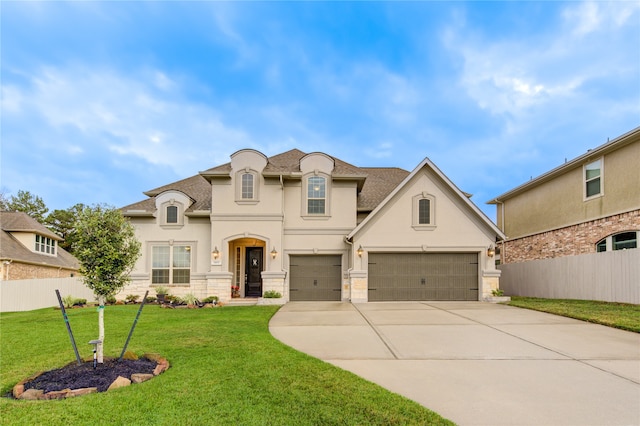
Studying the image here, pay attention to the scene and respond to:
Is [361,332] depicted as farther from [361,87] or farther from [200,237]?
[361,87]

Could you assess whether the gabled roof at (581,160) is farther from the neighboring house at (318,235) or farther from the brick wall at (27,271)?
the brick wall at (27,271)

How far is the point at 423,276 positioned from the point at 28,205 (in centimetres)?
3962

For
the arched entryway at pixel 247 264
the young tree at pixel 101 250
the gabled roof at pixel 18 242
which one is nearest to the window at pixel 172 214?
the arched entryway at pixel 247 264

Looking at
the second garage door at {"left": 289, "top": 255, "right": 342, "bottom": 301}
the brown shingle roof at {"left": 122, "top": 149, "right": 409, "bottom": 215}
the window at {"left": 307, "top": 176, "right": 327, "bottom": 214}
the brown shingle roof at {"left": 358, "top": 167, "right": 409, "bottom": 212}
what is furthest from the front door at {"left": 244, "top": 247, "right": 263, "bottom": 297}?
the brown shingle roof at {"left": 358, "top": 167, "right": 409, "bottom": 212}

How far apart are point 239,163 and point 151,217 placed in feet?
15.8

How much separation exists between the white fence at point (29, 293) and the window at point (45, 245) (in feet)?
15.2

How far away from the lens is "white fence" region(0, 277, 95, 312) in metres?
16.6

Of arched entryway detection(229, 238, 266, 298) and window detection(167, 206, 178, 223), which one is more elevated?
window detection(167, 206, 178, 223)

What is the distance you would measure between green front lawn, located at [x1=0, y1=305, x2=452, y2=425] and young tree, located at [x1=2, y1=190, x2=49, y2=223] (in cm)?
3582

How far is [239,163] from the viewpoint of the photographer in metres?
15.3

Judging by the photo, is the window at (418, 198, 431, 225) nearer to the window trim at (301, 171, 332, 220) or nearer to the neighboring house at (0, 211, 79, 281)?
the window trim at (301, 171, 332, 220)

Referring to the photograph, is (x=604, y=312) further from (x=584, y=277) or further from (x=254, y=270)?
(x=254, y=270)

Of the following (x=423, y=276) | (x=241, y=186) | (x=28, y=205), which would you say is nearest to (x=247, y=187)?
(x=241, y=186)

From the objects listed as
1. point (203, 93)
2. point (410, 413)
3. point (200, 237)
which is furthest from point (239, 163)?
point (203, 93)
